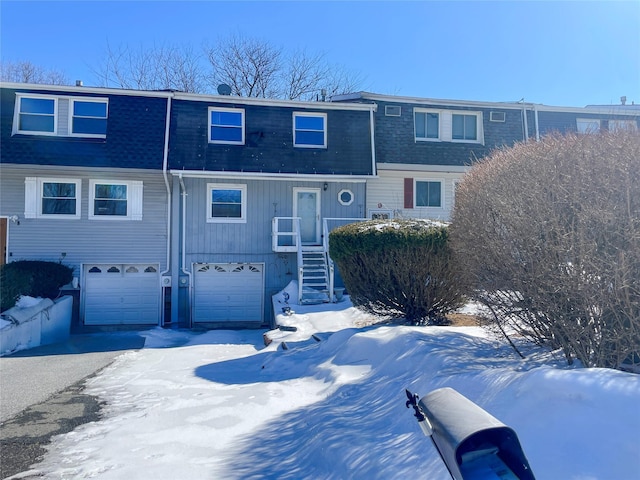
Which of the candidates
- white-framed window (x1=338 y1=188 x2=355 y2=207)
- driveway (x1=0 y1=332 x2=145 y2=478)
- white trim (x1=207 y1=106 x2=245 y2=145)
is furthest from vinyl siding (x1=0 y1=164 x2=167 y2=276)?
white-framed window (x1=338 y1=188 x2=355 y2=207)

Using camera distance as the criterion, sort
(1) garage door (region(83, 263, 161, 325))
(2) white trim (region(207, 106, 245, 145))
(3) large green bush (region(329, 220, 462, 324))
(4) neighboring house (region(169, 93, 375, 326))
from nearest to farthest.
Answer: (3) large green bush (region(329, 220, 462, 324)), (1) garage door (region(83, 263, 161, 325)), (4) neighboring house (region(169, 93, 375, 326)), (2) white trim (region(207, 106, 245, 145))

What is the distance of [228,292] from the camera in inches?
632

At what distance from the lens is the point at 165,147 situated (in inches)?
596

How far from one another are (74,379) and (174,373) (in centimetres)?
153

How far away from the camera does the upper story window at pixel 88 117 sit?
15.3 m

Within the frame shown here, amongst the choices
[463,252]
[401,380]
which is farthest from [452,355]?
[463,252]

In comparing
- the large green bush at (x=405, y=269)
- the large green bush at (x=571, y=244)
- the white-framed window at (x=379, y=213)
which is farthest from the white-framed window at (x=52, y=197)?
the large green bush at (x=571, y=244)

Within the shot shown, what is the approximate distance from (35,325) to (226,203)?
6.38m

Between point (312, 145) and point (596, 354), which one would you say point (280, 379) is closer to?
point (596, 354)

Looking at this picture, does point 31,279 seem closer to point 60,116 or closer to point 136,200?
point 136,200

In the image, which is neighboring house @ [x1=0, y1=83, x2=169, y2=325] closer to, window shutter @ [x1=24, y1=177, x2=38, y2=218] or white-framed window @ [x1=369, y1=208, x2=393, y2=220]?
window shutter @ [x1=24, y1=177, x2=38, y2=218]

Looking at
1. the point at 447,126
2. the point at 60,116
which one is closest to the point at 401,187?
the point at 447,126

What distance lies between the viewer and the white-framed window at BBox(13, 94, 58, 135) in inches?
591

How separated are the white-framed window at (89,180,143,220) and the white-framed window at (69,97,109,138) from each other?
155 centimetres
